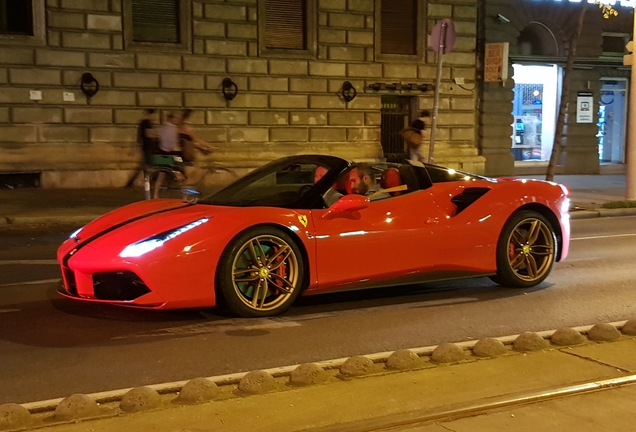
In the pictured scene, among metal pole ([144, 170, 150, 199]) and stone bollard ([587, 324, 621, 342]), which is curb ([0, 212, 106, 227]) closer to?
metal pole ([144, 170, 150, 199])

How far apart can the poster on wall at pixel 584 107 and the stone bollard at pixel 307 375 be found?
71.2ft

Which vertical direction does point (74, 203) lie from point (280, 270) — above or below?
below

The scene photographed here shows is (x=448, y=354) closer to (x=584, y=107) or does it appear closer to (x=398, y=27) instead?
(x=398, y=27)

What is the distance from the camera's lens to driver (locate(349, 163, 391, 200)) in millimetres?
7320

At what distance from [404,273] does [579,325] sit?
5.07 feet

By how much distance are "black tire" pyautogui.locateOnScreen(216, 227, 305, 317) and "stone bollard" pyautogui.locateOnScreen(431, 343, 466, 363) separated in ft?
5.34

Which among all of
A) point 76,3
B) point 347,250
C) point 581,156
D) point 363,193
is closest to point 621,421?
point 347,250

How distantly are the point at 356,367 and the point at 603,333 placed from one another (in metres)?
2.07

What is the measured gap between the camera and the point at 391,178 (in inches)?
297

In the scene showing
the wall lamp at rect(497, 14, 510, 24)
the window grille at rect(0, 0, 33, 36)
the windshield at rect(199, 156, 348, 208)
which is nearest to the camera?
the windshield at rect(199, 156, 348, 208)

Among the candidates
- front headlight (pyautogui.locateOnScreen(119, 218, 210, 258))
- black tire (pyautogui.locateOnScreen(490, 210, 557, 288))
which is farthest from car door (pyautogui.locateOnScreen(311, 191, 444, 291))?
front headlight (pyautogui.locateOnScreen(119, 218, 210, 258))

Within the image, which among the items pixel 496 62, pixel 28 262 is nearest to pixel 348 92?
pixel 496 62

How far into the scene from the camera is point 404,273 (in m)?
7.25

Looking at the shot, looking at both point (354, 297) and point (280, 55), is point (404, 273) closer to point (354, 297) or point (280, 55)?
point (354, 297)
